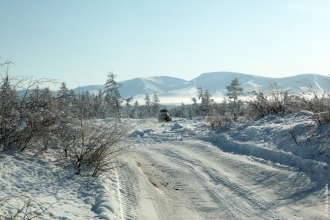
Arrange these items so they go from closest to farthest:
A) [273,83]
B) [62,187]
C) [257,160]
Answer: [62,187] → [257,160] → [273,83]

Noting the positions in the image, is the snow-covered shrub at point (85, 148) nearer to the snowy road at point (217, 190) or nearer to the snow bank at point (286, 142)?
the snowy road at point (217, 190)

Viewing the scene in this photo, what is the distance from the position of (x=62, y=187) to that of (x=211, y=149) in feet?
20.8

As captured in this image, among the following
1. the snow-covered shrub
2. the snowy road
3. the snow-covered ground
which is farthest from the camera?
the snow-covered shrub

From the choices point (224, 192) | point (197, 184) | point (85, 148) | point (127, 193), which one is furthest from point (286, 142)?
point (85, 148)

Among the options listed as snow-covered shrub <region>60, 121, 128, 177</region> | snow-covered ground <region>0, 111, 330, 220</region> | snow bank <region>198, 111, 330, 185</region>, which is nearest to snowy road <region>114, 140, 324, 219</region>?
snow-covered ground <region>0, 111, 330, 220</region>

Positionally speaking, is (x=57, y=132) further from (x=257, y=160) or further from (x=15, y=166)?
(x=257, y=160)

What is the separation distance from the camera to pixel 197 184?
24.7 feet

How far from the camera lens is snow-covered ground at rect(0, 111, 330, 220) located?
18.2 feet

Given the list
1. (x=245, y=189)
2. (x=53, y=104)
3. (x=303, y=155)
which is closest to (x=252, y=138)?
(x=303, y=155)

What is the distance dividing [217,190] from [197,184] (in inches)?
26.9

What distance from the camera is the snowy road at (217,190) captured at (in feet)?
19.0

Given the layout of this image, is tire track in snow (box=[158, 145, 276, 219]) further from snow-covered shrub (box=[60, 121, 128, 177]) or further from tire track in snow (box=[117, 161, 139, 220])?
snow-covered shrub (box=[60, 121, 128, 177])

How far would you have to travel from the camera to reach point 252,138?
1154 cm

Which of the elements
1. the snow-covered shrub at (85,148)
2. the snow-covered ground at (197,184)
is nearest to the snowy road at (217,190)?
the snow-covered ground at (197,184)
